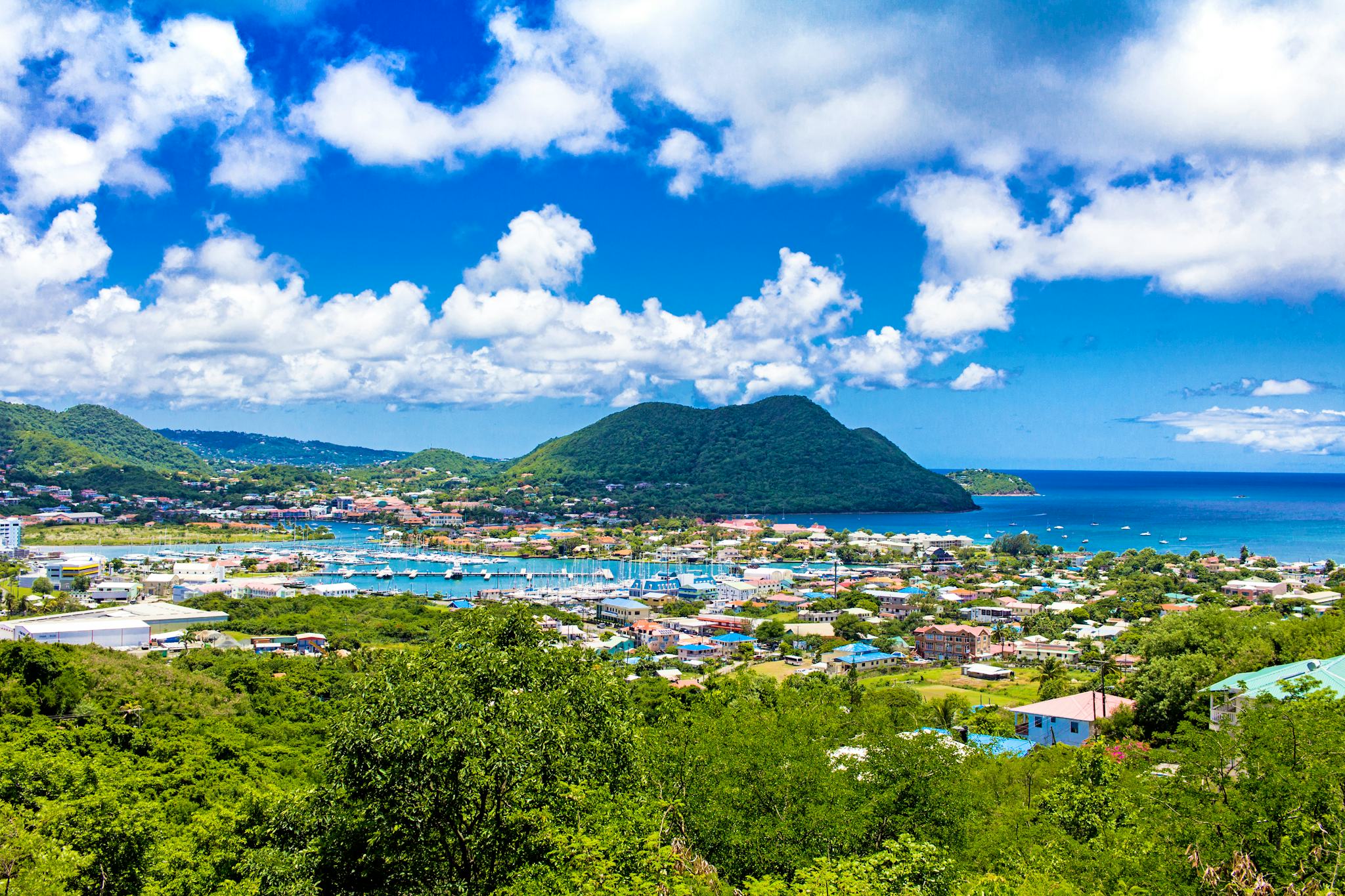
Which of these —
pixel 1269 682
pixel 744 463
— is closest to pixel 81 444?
pixel 744 463

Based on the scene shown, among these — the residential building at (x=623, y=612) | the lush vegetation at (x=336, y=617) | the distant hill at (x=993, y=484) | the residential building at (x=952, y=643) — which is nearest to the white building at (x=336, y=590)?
the lush vegetation at (x=336, y=617)

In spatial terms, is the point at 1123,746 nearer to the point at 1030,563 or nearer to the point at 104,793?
the point at 104,793

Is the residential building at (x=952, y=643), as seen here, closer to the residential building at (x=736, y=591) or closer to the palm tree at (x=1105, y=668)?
the palm tree at (x=1105, y=668)

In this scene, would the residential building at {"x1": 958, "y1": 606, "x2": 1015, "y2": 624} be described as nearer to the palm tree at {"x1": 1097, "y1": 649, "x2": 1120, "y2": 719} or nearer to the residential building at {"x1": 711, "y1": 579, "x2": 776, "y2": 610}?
the palm tree at {"x1": 1097, "y1": 649, "x2": 1120, "y2": 719}

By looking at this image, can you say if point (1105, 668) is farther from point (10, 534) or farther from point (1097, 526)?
point (1097, 526)

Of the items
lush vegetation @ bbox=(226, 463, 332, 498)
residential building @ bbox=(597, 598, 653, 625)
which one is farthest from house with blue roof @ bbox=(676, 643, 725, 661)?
lush vegetation @ bbox=(226, 463, 332, 498)

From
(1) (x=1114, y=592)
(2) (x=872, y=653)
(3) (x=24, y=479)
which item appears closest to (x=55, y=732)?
(2) (x=872, y=653)
